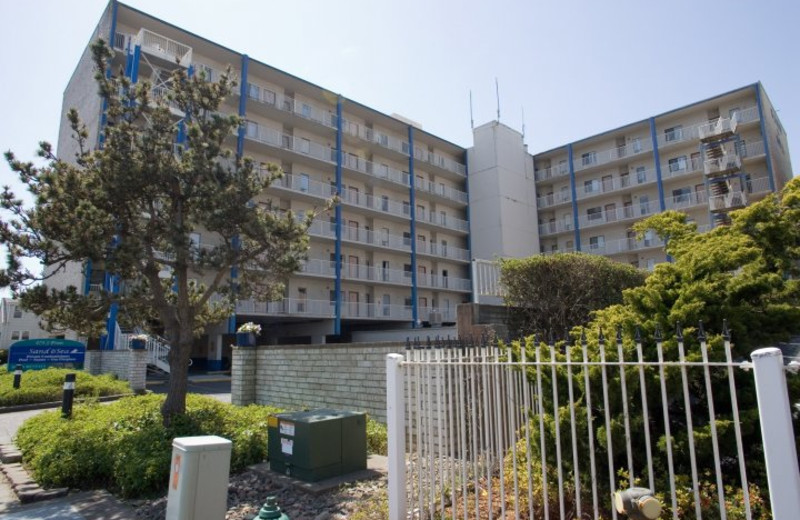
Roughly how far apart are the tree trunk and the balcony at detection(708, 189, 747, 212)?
33.4m

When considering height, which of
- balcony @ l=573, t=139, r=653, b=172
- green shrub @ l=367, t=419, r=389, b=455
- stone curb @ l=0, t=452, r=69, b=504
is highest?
balcony @ l=573, t=139, r=653, b=172

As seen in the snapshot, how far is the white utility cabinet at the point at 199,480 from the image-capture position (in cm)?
427

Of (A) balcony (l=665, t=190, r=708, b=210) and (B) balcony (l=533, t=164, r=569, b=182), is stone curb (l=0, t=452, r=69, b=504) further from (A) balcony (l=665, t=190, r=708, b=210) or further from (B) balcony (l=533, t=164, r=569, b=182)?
(B) balcony (l=533, t=164, r=569, b=182)

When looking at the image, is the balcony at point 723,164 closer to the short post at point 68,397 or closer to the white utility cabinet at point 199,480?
the short post at point 68,397

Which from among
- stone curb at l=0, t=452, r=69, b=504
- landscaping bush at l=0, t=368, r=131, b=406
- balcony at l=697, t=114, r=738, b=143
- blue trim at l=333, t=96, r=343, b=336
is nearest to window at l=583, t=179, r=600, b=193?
balcony at l=697, t=114, r=738, b=143

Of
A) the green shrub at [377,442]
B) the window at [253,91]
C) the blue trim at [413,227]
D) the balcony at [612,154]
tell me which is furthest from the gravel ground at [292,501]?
the balcony at [612,154]

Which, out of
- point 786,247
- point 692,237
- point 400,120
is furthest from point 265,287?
point 400,120

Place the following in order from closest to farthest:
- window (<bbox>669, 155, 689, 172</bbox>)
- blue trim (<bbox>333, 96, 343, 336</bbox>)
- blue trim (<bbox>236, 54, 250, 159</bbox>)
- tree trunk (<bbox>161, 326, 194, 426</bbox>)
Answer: tree trunk (<bbox>161, 326, 194, 426</bbox>) < blue trim (<bbox>236, 54, 250, 159</bbox>) < blue trim (<bbox>333, 96, 343, 336</bbox>) < window (<bbox>669, 155, 689, 172</bbox>)

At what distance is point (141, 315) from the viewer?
474 inches

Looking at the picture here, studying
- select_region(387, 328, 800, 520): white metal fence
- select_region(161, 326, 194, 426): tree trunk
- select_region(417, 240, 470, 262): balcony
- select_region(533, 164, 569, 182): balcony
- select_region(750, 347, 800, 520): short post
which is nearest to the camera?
select_region(750, 347, 800, 520): short post

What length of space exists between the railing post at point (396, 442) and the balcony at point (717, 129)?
36907 millimetres

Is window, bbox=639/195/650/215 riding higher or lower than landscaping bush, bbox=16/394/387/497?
higher

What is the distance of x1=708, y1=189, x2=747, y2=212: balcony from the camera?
32500mm

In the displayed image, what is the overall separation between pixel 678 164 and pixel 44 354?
39.2m
